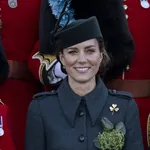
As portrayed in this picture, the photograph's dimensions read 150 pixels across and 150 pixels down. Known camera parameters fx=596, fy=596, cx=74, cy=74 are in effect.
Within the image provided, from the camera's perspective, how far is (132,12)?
2.57 meters

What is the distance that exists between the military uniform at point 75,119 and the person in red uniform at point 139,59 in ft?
1.29

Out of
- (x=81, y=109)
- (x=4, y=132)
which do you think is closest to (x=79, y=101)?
(x=81, y=109)

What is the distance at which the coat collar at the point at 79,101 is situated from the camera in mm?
2131

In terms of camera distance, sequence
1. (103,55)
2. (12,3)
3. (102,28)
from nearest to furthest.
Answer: (103,55) → (102,28) → (12,3)

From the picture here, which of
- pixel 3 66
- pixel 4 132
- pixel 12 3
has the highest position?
pixel 12 3

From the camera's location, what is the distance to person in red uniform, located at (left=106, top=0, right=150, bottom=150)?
2562mm

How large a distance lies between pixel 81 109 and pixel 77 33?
275 mm

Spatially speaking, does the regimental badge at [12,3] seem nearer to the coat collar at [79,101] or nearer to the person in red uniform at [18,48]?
the person in red uniform at [18,48]

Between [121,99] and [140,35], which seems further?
[140,35]

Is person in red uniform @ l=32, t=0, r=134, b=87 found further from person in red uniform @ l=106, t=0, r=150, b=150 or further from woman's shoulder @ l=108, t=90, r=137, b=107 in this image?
woman's shoulder @ l=108, t=90, r=137, b=107

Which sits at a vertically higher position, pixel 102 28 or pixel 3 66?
pixel 102 28

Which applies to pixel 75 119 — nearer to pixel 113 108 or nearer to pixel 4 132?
pixel 113 108

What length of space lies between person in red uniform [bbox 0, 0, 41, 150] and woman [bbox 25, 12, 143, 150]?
500 millimetres

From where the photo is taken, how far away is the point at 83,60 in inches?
82.2
